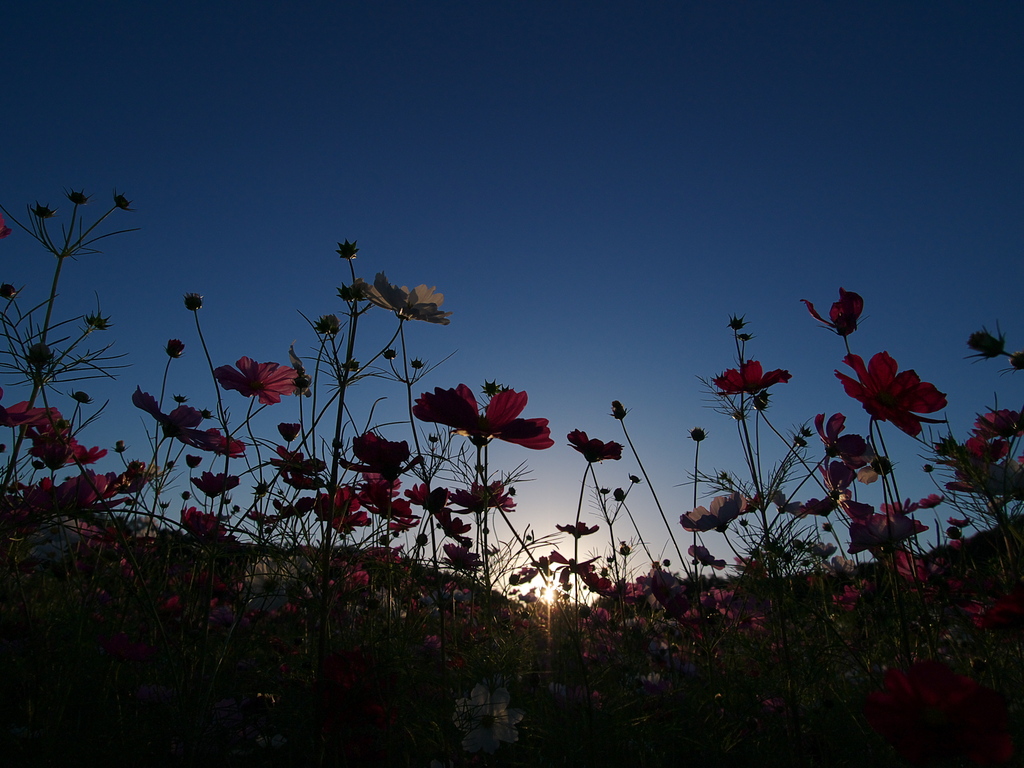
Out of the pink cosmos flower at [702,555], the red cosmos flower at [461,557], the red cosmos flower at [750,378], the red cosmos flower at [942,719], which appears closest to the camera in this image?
the red cosmos flower at [942,719]

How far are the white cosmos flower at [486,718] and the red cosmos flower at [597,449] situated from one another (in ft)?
2.30

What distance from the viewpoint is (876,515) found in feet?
4.30

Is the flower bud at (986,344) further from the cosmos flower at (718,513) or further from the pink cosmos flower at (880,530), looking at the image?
the cosmos flower at (718,513)

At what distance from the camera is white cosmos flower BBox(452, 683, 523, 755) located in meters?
1.17

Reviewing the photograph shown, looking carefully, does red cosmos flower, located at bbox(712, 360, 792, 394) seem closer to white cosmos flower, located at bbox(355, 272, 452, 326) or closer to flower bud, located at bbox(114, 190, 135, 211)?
white cosmos flower, located at bbox(355, 272, 452, 326)

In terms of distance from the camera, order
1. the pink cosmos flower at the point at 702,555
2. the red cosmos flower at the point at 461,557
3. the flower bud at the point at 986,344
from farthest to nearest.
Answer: the pink cosmos flower at the point at 702,555 < the red cosmos flower at the point at 461,557 < the flower bud at the point at 986,344

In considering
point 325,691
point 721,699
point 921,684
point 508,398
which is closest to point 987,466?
point 921,684

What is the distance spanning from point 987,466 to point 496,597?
209 cm

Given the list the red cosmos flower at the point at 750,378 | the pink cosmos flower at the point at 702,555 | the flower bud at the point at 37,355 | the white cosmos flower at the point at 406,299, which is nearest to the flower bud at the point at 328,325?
the white cosmos flower at the point at 406,299

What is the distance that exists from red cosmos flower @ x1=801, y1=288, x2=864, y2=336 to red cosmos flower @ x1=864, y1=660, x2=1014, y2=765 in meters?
1.02

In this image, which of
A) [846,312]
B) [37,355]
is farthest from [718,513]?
[37,355]

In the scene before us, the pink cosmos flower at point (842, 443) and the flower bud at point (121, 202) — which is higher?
the flower bud at point (121, 202)

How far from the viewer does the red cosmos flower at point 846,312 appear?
1.47m

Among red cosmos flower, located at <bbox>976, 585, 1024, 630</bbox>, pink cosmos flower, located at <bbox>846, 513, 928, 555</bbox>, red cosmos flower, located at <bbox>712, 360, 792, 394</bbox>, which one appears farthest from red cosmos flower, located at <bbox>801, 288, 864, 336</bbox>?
red cosmos flower, located at <bbox>976, 585, 1024, 630</bbox>
